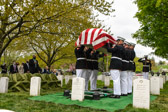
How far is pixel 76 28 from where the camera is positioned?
9031mm

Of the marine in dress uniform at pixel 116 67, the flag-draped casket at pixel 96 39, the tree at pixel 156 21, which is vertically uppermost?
the tree at pixel 156 21

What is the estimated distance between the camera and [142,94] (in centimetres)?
487

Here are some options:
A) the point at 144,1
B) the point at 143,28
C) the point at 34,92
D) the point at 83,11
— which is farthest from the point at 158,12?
the point at 34,92

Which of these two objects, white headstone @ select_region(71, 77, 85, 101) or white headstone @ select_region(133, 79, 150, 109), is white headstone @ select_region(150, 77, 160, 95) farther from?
white headstone @ select_region(71, 77, 85, 101)

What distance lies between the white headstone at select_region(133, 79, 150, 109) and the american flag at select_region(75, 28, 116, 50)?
6.89ft

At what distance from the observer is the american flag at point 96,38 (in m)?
6.50

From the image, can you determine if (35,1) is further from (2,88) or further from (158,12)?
(158,12)

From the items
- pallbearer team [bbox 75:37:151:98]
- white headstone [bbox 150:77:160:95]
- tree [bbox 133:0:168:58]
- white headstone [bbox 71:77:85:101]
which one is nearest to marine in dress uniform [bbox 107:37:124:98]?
pallbearer team [bbox 75:37:151:98]

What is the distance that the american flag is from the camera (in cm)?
650

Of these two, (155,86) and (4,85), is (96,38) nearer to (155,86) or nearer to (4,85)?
(155,86)

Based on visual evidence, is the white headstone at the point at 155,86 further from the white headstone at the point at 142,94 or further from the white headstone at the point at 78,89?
the white headstone at the point at 78,89

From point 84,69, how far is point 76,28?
2.50 metres

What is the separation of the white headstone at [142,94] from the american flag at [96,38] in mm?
2099

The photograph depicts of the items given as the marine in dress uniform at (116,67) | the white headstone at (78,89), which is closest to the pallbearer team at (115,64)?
the marine in dress uniform at (116,67)
